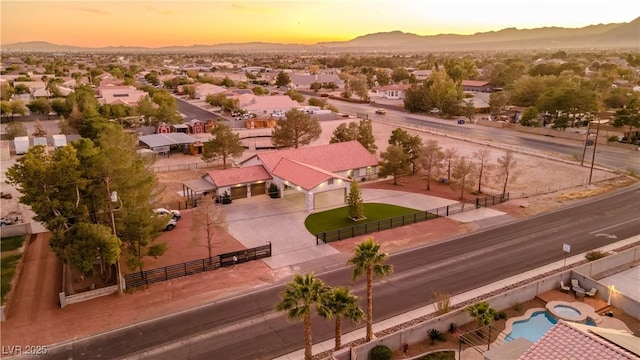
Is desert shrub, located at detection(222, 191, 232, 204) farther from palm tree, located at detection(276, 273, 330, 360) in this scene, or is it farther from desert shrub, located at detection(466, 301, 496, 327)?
desert shrub, located at detection(466, 301, 496, 327)

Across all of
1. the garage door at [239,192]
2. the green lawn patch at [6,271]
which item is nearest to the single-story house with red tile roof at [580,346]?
the green lawn patch at [6,271]

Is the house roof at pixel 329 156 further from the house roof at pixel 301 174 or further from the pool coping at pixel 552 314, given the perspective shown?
the pool coping at pixel 552 314

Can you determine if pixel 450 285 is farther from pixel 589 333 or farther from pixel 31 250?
pixel 31 250

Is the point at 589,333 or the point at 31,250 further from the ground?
the point at 589,333

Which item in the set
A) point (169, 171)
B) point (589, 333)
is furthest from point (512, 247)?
point (169, 171)

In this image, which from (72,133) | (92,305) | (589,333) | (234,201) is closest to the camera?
(589,333)

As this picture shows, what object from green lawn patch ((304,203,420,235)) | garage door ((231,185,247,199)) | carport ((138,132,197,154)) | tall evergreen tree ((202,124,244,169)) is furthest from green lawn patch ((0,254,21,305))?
carport ((138,132,197,154))
